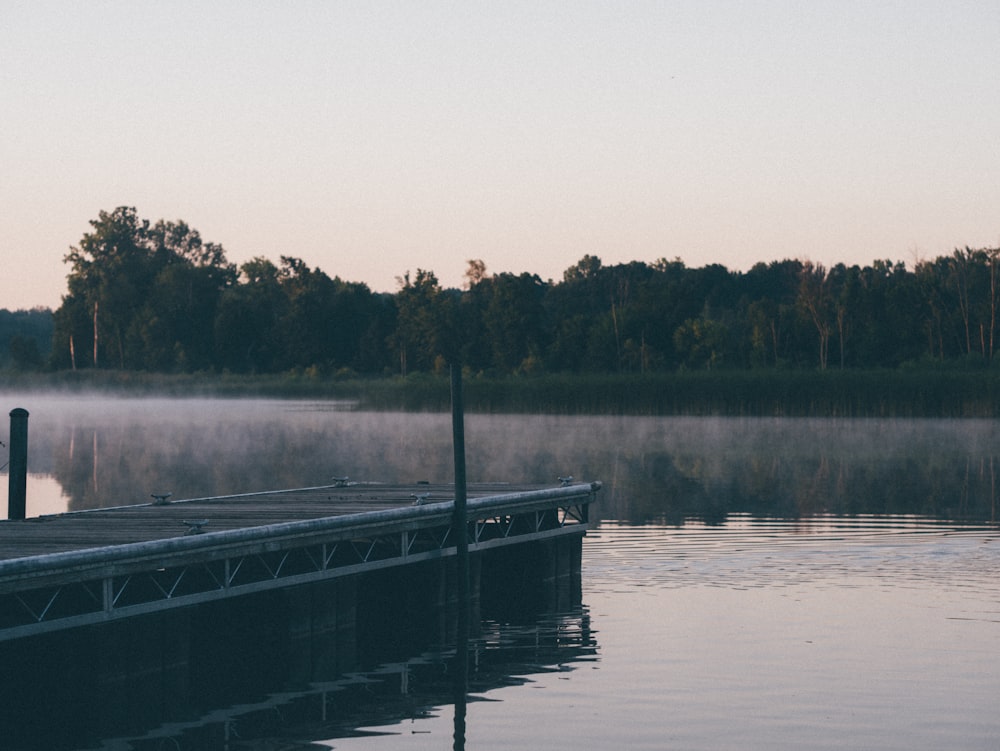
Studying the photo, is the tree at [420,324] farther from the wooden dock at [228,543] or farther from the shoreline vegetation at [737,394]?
the wooden dock at [228,543]

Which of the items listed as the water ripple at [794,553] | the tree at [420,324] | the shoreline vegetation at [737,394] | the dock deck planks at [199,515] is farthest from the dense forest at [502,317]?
the dock deck planks at [199,515]

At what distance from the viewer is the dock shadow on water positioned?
16031mm

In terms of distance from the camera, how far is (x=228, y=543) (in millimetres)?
18062

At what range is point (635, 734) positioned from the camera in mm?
15375

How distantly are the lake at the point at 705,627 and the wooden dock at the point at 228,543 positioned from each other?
122 cm

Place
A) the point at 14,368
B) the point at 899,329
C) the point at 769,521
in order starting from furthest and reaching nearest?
the point at 14,368 < the point at 899,329 < the point at 769,521

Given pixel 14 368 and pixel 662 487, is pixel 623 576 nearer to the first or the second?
pixel 662 487

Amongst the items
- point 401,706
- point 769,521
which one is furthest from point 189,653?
point 769,521

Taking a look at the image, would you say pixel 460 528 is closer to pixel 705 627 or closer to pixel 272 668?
pixel 705 627

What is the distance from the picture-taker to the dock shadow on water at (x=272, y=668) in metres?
16.0

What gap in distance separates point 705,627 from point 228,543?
6580 millimetres

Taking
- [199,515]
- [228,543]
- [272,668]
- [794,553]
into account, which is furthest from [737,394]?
[228,543]

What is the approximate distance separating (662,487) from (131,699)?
28700mm

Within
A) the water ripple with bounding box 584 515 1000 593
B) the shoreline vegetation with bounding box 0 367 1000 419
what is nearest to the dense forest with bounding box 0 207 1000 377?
the shoreline vegetation with bounding box 0 367 1000 419
